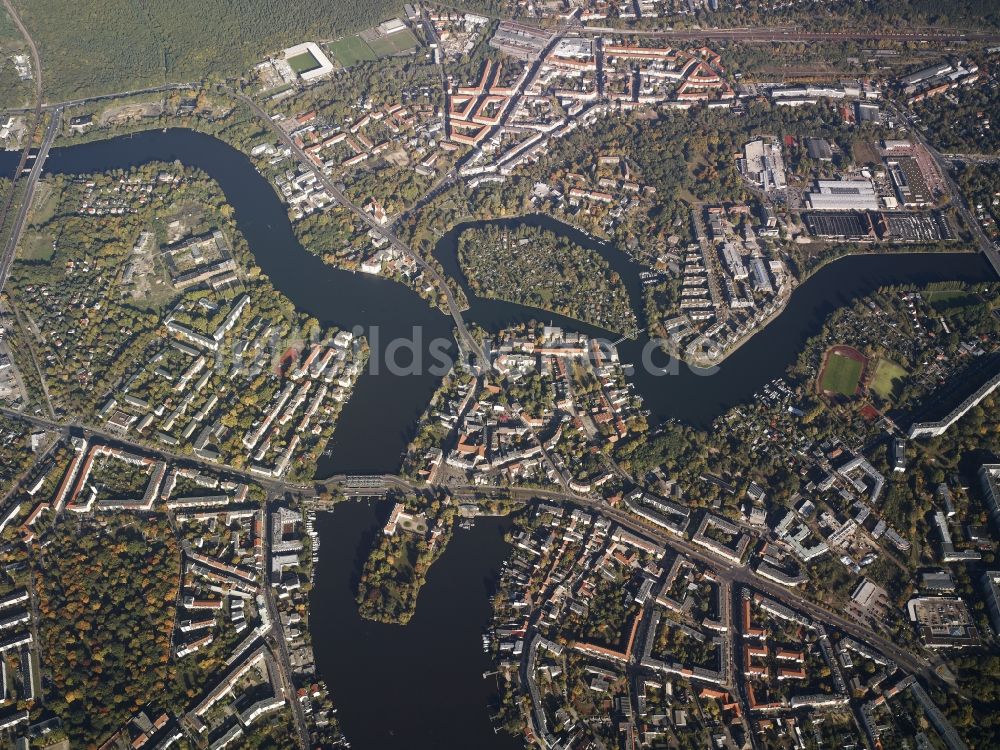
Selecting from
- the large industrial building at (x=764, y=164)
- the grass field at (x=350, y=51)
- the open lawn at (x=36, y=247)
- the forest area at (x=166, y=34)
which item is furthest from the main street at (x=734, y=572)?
the forest area at (x=166, y=34)

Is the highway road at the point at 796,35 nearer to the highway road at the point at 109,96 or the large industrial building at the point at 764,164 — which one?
the large industrial building at the point at 764,164

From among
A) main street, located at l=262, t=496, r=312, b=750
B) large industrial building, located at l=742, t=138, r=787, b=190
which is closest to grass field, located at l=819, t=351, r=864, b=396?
large industrial building, located at l=742, t=138, r=787, b=190

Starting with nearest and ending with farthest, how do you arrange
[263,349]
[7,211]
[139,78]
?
[263,349]
[7,211]
[139,78]

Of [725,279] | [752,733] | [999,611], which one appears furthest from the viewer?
[725,279]

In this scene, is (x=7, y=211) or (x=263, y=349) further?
(x=7, y=211)

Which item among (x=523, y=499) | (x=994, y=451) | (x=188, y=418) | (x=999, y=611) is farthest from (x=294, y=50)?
(x=999, y=611)

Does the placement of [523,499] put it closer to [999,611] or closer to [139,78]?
[999,611]
